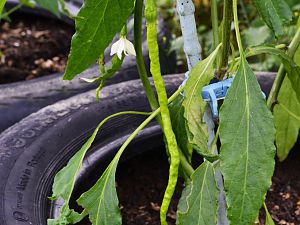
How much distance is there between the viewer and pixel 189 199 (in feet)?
2.75

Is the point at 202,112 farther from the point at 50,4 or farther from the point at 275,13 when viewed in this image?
the point at 50,4

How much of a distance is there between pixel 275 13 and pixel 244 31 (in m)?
1.45

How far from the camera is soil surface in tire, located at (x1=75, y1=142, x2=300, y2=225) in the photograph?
4.36ft

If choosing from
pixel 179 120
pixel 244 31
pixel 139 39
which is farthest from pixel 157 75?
pixel 244 31

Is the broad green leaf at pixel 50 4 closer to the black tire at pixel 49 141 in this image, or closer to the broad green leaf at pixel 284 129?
the black tire at pixel 49 141

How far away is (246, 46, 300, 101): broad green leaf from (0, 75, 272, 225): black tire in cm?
46

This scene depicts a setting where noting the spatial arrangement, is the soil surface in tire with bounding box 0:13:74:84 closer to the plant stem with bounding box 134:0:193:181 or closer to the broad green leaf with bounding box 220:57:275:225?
the plant stem with bounding box 134:0:193:181

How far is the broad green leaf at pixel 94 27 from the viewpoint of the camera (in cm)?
72

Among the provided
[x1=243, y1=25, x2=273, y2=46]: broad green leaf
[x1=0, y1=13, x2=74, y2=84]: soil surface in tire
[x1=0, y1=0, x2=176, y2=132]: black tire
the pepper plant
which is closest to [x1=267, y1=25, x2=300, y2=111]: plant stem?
the pepper plant

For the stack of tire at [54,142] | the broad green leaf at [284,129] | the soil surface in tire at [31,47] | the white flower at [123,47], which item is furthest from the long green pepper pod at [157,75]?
the soil surface in tire at [31,47]

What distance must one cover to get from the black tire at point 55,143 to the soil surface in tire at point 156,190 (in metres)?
0.07

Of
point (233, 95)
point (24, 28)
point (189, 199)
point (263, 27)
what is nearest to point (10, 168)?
point (189, 199)

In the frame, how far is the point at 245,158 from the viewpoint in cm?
74

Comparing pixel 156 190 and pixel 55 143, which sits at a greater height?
pixel 55 143
